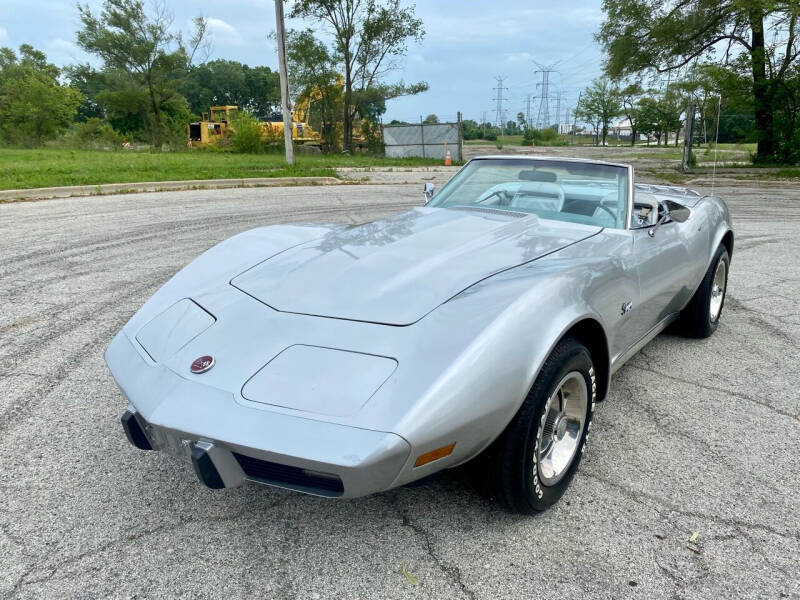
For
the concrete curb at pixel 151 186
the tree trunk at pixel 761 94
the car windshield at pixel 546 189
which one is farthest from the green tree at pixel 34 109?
the car windshield at pixel 546 189

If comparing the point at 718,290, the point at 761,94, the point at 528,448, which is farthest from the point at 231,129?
the point at 528,448

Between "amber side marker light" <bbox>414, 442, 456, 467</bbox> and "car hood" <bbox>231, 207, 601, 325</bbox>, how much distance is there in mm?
468

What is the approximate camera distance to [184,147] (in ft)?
101

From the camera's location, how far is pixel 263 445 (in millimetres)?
1697

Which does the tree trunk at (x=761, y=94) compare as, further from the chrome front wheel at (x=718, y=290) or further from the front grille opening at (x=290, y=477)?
the front grille opening at (x=290, y=477)

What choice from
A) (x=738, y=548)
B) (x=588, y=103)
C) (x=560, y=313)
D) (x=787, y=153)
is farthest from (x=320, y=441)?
(x=588, y=103)

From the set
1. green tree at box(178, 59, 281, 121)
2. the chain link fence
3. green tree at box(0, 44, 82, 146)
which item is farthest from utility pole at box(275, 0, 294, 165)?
green tree at box(178, 59, 281, 121)

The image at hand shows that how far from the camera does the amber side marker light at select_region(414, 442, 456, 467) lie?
1.74 m

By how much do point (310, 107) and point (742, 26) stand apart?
59.9 feet

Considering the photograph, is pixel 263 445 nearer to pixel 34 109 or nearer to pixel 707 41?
pixel 707 41

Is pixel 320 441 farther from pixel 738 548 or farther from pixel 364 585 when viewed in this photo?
pixel 738 548

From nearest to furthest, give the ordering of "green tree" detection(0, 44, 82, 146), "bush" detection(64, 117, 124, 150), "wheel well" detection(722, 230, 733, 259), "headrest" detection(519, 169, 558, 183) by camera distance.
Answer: "headrest" detection(519, 169, 558, 183)
"wheel well" detection(722, 230, 733, 259)
"bush" detection(64, 117, 124, 150)
"green tree" detection(0, 44, 82, 146)

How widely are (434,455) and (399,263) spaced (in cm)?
100

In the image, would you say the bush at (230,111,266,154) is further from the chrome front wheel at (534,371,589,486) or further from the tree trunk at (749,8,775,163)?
the chrome front wheel at (534,371,589,486)
